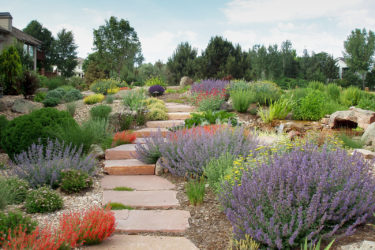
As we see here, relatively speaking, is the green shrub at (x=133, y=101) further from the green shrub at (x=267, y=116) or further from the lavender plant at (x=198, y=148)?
the lavender plant at (x=198, y=148)

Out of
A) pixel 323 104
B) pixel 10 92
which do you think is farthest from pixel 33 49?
pixel 323 104

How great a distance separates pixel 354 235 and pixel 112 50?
24.4 meters

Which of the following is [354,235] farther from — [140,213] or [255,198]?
[140,213]

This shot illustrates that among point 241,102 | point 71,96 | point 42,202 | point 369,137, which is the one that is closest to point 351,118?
point 369,137

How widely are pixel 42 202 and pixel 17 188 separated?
73 centimetres

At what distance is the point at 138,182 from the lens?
17.1 feet

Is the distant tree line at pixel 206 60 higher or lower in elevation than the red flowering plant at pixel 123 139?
higher

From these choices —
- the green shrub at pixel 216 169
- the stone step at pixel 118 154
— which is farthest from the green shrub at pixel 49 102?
the green shrub at pixel 216 169

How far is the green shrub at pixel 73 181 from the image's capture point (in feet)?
14.6

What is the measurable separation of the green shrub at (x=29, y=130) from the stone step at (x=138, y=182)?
1532mm

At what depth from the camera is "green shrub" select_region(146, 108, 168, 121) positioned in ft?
30.7

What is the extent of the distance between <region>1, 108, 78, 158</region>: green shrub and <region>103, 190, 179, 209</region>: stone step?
2157mm

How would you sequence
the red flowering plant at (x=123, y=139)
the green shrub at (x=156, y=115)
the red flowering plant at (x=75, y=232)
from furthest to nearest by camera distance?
the green shrub at (x=156, y=115) < the red flowering plant at (x=123, y=139) < the red flowering plant at (x=75, y=232)

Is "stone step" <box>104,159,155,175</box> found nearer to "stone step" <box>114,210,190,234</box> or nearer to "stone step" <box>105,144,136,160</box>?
"stone step" <box>105,144,136,160</box>
